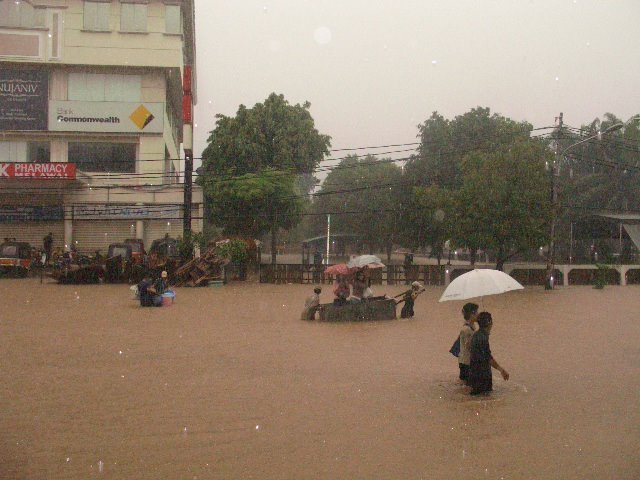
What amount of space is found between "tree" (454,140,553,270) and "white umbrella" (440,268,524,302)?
22869mm

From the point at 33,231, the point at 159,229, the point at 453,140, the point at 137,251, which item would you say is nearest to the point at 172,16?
the point at 159,229

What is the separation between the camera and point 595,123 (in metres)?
57.8

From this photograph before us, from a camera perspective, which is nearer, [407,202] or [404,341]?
[404,341]

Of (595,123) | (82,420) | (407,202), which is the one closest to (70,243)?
(407,202)

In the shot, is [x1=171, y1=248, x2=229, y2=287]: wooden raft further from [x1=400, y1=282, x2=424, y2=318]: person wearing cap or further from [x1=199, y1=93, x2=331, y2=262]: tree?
[x1=400, y1=282, x2=424, y2=318]: person wearing cap

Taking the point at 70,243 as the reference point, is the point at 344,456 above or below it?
below

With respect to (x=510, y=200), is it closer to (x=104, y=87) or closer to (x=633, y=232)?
(x=633, y=232)

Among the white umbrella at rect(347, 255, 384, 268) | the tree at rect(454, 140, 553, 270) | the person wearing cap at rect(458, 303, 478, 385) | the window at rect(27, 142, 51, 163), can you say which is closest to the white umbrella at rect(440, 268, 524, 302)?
the person wearing cap at rect(458, 303, 478, 385)

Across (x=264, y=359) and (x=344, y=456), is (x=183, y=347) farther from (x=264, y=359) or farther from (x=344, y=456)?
(x=344, y=456)

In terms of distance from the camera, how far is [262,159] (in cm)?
4712

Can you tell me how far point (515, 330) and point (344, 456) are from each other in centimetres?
1098

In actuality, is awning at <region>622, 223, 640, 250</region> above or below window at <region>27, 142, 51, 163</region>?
below

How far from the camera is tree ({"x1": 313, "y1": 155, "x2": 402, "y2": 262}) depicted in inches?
→ 2315

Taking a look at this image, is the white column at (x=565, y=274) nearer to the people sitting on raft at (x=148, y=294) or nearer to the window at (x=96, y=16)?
the people sitting on raft at (x=148, y=294)
